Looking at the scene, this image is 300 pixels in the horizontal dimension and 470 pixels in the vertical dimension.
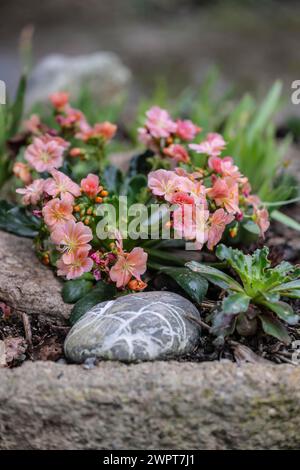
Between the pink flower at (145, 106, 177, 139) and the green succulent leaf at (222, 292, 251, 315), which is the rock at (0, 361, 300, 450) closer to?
the green succulent leaf at (222, 292, 251, 315)

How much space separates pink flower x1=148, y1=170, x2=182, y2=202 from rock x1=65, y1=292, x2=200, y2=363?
1.24 ft

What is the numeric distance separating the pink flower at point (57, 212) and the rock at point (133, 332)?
338 mm

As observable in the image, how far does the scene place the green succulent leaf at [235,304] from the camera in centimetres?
196

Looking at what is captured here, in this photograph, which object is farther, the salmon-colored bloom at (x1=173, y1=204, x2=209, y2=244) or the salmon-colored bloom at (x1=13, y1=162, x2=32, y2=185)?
the salmon-colored bloom at (x1=13, y1=162, x2=32, y2=185)

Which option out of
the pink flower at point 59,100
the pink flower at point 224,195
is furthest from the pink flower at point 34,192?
the pink flower at point 59,100

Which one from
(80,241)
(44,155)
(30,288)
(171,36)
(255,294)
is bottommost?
(171,36)

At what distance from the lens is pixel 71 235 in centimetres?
217

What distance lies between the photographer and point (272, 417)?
1829 mm

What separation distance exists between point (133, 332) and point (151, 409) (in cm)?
27

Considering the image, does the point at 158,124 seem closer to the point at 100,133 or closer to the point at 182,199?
the point at 100,133

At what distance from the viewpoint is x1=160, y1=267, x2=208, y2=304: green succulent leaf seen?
7.31 ft

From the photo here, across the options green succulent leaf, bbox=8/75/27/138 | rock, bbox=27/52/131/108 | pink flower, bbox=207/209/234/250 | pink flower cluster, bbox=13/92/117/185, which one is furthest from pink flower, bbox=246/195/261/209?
rock, bbox=27/52/131/108

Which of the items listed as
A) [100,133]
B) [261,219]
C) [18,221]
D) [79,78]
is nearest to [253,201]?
[261,219]

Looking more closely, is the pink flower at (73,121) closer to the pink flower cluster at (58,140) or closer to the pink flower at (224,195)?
the pink flower cluster at (58,140)
